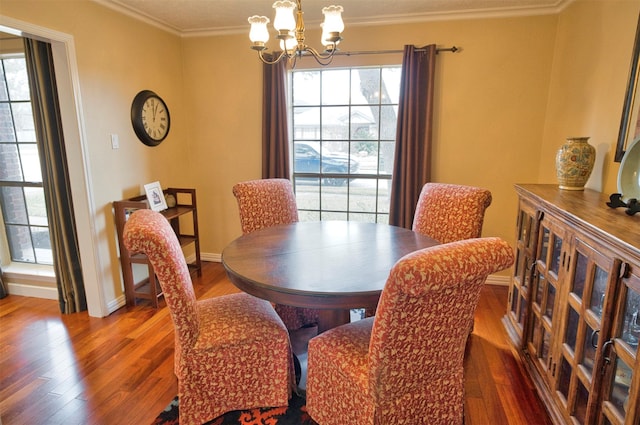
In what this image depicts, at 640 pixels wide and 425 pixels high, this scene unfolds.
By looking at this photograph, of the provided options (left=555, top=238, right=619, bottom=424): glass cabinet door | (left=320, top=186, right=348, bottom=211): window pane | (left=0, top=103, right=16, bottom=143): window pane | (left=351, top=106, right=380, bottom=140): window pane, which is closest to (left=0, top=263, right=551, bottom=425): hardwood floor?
(left=555, top=238, right=619, bottom=424): glass cabinet door

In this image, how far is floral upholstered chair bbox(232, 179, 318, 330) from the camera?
8.63 ft

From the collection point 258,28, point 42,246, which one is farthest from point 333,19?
point 42,246

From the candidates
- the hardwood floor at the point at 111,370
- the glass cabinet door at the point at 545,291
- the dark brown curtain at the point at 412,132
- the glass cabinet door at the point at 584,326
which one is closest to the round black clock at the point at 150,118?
the hardwood floor at the point at 111,370

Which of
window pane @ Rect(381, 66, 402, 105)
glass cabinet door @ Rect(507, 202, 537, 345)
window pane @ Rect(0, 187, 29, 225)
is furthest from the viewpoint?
window pane @ Rect(381, 66, 402, 105)

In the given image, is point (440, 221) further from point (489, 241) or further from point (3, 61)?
point (3, 61)

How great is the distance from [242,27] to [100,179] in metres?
1.89

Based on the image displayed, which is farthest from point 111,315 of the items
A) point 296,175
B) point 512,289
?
point 512,289

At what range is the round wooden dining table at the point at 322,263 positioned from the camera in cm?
152

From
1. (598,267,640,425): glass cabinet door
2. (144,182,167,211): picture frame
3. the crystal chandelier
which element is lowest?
(598,267,640,425): glass cabinet door

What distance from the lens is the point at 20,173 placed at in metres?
3.14

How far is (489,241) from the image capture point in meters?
1.24

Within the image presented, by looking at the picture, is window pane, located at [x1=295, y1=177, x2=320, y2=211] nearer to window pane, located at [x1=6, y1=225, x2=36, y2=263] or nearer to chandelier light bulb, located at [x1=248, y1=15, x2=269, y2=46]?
chandelier light bulb, located at [x1=248, y1=15, x2=269, y2=46]

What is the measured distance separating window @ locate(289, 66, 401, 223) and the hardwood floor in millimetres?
1536

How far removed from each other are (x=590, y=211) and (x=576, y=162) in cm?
61
